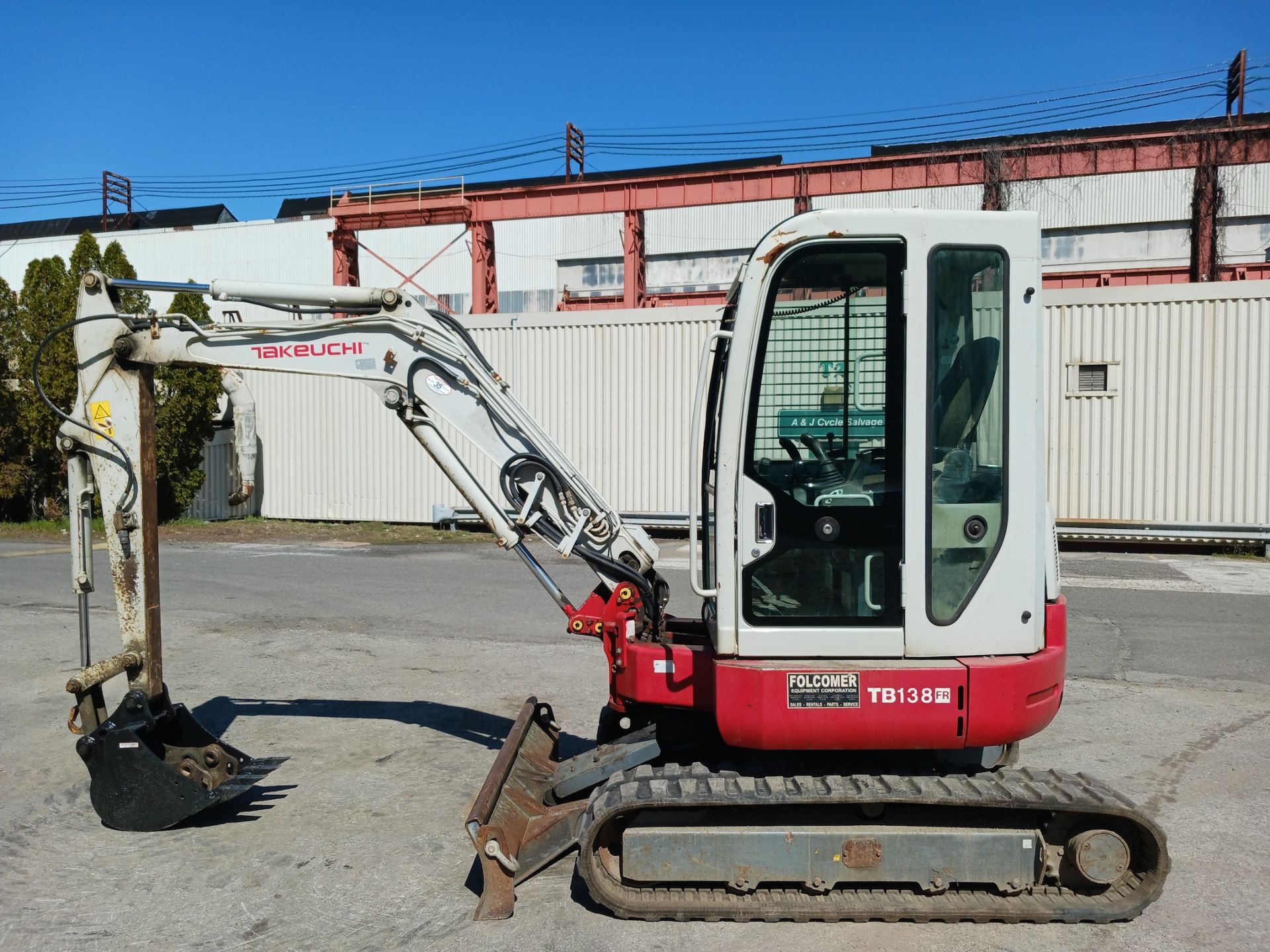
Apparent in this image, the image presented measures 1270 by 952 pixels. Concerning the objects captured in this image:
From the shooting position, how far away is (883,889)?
13.3ft

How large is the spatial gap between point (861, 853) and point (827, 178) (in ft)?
69.4

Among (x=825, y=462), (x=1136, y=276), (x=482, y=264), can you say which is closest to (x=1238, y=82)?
(x=1136, y=276)

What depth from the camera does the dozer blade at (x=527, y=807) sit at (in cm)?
406

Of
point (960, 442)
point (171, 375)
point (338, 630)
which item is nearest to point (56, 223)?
point (171, 375)

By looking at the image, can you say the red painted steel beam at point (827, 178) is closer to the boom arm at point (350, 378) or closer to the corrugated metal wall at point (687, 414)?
the corrugated metal wall at point (687, 414)

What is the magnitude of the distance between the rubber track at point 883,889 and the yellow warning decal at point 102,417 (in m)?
3.14

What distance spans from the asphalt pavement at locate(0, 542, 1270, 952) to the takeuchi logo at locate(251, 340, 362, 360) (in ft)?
7.72

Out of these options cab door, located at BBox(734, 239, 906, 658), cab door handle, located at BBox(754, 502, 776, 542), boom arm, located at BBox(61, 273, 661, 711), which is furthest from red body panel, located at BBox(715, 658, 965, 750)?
boom arm, located at BBox(61, 273, 661, 711)

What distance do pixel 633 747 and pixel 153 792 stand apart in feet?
7.78

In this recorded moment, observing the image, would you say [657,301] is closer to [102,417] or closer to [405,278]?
[405,278]

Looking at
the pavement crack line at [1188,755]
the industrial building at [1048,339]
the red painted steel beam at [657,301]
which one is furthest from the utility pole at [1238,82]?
the pavement crack line at [1188,755]

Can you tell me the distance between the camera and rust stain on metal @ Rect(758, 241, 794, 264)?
3939 mm

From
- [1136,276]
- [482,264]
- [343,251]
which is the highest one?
[343,251]

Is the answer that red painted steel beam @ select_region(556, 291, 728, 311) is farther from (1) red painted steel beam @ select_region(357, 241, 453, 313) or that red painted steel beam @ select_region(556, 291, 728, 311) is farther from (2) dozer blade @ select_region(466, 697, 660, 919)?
(2) dozer blade @ select_region(466, 697, 660, 919)
